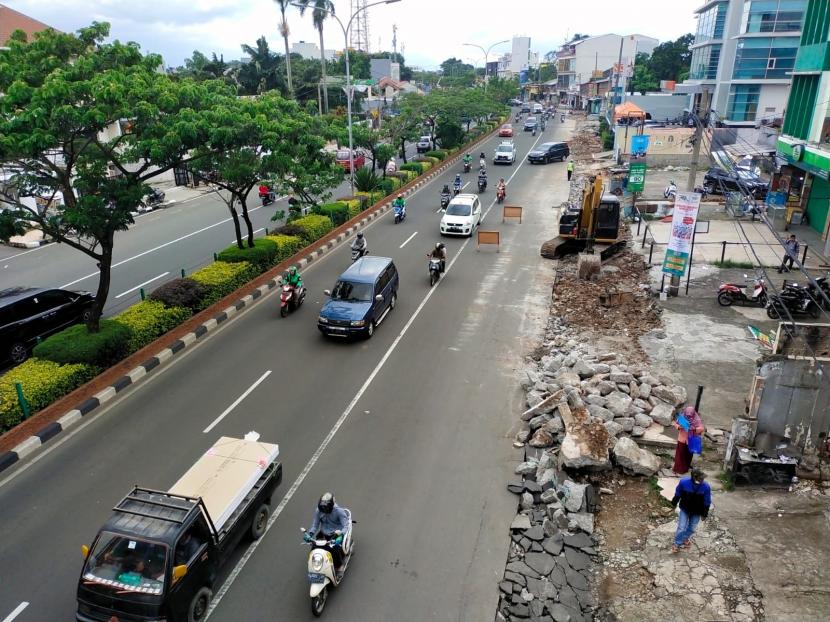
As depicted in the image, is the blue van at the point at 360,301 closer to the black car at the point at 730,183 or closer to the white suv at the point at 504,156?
the black car at the point at 730,183

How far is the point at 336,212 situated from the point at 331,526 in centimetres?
2041

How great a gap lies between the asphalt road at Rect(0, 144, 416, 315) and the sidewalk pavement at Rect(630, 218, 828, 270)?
1740 cm

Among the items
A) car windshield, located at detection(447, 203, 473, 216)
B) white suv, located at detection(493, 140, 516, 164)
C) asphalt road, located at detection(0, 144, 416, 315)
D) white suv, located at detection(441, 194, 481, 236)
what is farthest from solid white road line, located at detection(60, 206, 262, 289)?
white suv, located at detection(493, 140, 516, 164)

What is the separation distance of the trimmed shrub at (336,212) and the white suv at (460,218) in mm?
4772

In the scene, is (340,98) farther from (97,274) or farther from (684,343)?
(684,343)

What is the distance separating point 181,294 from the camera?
15820 mm

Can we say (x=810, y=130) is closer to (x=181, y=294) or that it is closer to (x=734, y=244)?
(x=734, y=244)

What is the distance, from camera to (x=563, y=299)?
60.2 feet

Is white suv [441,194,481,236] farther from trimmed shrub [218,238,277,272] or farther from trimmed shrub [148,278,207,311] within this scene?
trimmed shrub [148,278,207,311]

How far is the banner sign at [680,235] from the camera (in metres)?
16.6

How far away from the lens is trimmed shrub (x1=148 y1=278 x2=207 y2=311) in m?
15.5

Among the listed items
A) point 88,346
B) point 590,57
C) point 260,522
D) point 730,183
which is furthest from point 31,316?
point 590,57

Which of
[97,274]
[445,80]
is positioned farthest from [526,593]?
[445,80]

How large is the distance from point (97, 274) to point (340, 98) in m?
62.2
